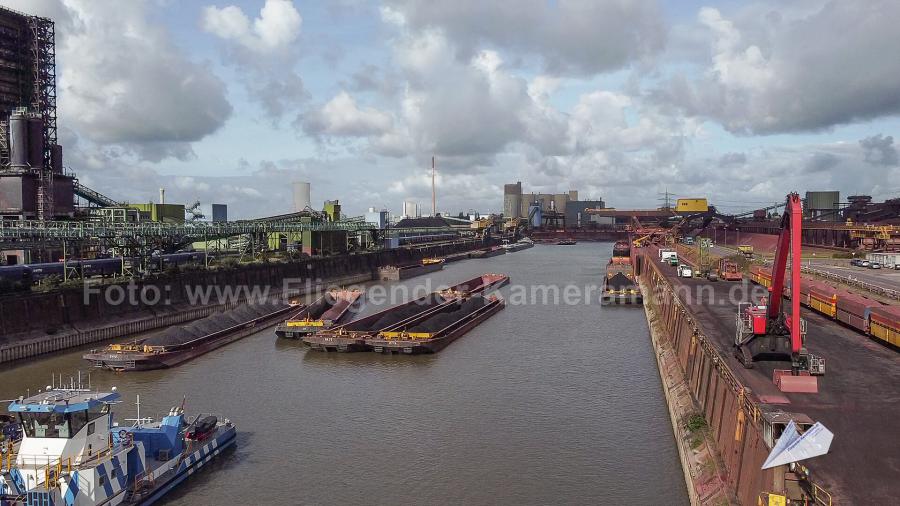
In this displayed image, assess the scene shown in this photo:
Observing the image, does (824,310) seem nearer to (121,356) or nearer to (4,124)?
(121,356)

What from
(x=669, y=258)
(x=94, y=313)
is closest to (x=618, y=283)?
(x=669, y=258)

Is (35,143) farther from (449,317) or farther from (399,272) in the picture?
(449,317)

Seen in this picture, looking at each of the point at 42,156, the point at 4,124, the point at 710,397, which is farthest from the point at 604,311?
the point at 4,124

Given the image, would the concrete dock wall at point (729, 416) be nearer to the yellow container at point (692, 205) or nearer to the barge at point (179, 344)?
the barge at point (179, 344)

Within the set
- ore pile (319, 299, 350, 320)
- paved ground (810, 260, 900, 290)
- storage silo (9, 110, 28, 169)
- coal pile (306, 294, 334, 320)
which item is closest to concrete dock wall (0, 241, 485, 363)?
coal pile (306, 294, 334, 320)

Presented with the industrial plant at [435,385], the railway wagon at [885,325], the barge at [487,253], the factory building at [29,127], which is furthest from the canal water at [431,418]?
the barge at [487,253]

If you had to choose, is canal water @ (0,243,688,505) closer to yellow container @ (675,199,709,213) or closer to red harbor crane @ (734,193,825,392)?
red harbor crane @ (734,193,825,392)
